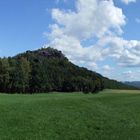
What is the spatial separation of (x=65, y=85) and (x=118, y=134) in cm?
11865

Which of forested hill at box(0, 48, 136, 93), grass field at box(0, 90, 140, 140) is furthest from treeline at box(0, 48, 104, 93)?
grass field at box(0, 90, 140, 140)

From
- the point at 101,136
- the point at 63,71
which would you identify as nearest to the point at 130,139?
the point at 101,136

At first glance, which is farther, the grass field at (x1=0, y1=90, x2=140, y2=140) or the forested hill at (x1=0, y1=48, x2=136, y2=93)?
the forested hill at (x1=0, y1=48, x2=136, y2=93)

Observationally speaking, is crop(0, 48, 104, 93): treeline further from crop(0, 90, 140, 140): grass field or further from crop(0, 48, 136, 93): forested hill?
crop(0, 90, 140, 140): grass field

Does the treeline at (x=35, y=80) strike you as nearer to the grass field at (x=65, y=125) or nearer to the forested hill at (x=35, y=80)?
the forested hill at (x=35, y=80)

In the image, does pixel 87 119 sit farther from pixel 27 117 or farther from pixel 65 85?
pixel 65 85

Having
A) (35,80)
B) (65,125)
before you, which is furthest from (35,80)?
(65,125)

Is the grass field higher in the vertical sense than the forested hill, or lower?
lower

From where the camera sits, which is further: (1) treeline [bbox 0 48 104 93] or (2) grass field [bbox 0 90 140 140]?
(1) treeline [bbox 0 48 104 93]

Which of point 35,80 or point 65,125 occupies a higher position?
point 35,80

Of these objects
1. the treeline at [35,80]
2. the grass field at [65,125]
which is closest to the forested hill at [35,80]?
the treeline at [35,80]

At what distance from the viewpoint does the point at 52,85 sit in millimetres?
137000

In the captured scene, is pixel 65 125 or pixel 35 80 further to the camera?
pixel 35 80

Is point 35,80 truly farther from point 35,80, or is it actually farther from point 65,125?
point 65,125
